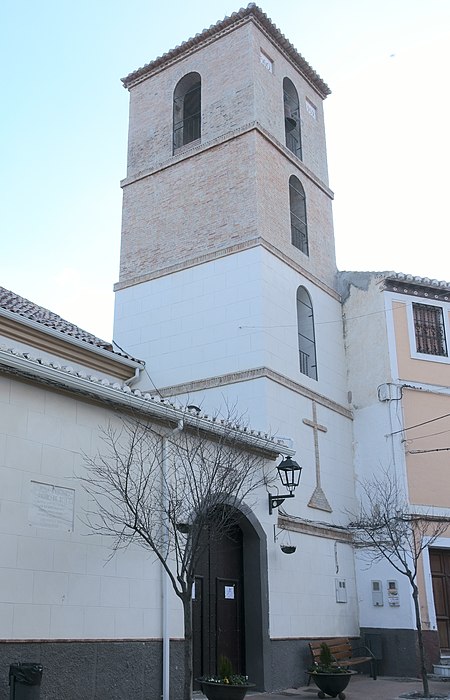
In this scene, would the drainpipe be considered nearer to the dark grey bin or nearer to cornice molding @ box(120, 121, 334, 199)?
the dark grey bin

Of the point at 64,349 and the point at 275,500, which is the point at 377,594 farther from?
the point at 64,349

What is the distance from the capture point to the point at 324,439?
16.9m

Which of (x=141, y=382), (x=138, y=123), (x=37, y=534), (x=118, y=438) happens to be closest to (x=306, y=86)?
(x=138, y=123)

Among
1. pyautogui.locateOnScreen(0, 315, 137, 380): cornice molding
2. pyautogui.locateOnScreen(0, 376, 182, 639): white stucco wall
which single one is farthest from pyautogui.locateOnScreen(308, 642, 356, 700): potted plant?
pyautogui.locateOnScreen(0, 315, 137, 380): cornice molding

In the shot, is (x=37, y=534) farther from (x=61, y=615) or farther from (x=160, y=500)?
(x=160, y=500)

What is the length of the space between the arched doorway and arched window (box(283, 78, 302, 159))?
1098cm

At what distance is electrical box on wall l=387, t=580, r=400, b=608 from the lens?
15828 millimetres

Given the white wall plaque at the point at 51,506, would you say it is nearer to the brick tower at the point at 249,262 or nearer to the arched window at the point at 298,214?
the brick tower at the point at 249,262

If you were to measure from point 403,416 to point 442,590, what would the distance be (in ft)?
12.5

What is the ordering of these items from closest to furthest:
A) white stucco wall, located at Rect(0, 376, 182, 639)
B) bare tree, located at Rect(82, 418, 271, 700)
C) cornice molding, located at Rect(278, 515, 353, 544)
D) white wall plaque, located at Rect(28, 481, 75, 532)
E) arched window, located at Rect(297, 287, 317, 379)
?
white stucco wall, located at Rect(0, 376, 182, 639)
white wall plaque, located at Rect(28, 481, 75, 532)
bare tree, located at Rect(82, 418, 271, 700)
cornice molding, located at Rect(278, 515, 353, 544)
arched window, located at Rect(297, 287, 317, 379)

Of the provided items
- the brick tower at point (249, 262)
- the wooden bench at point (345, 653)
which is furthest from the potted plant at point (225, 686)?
the wooden bench at point (345, 653)

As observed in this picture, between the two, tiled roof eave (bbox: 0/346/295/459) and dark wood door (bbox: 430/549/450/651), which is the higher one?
tiled roof eave (bbox: 0/346/295/459)

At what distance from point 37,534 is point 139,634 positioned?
2289 mm

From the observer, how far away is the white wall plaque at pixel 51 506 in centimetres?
957
